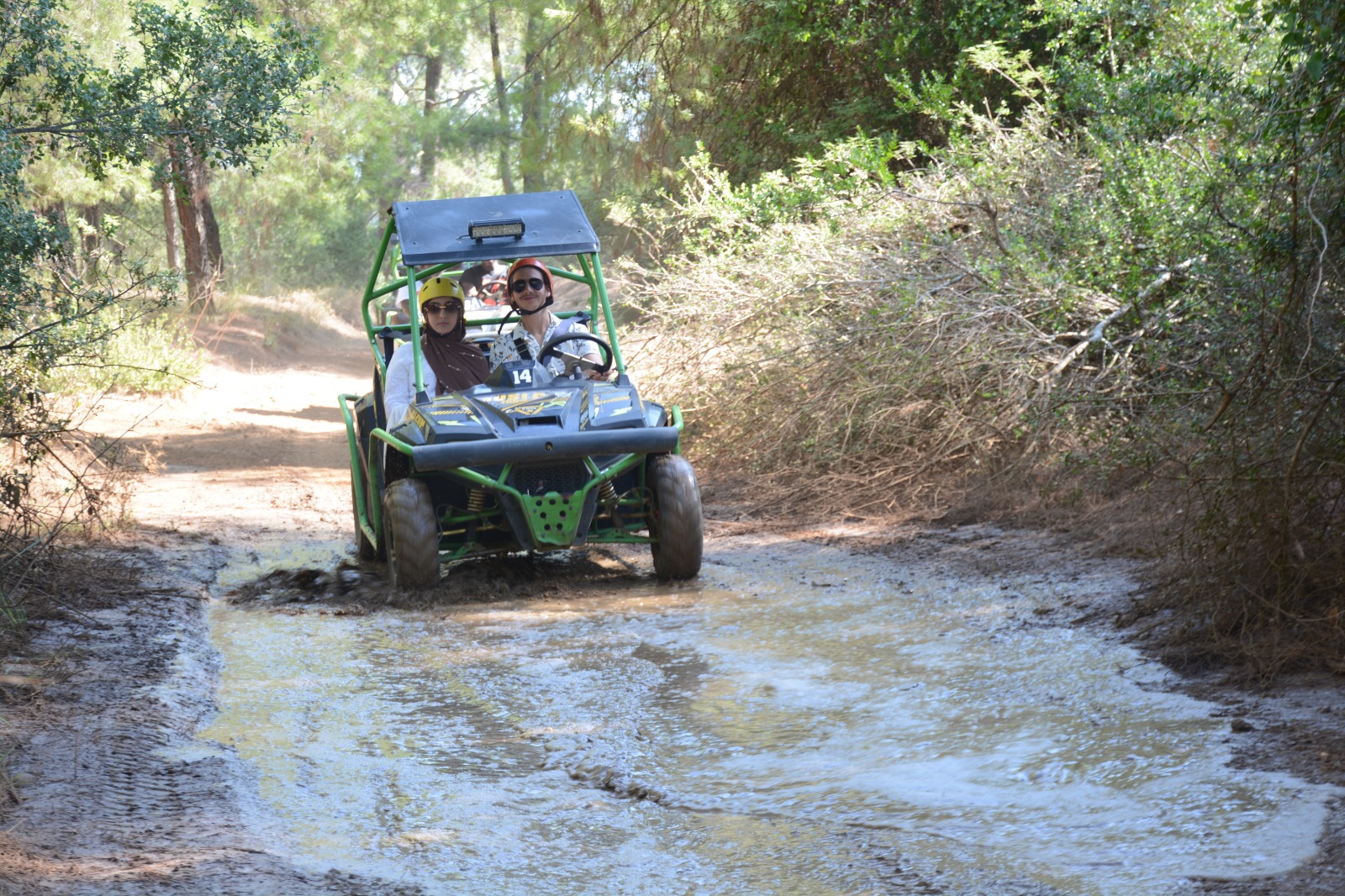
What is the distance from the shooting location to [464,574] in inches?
288

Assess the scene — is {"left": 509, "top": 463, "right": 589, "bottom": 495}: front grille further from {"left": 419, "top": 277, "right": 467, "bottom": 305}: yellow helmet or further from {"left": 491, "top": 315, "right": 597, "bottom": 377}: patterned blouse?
{"left": 419, "top": 277, "right": 467, "bottom": 305}: yellow helmet

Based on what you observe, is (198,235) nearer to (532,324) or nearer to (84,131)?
(84,131)

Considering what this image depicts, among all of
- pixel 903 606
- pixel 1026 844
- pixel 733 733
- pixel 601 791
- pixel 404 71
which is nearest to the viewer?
pixel 1026 844

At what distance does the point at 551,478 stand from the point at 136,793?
10.2ft

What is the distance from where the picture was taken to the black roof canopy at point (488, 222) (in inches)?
285

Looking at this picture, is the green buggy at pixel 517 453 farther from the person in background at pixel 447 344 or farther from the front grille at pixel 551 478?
the person in background at pixel 447 344

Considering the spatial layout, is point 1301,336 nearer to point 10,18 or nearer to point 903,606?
point 903,606

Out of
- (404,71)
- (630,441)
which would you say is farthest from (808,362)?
(404,71)

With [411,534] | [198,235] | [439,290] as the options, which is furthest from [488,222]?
[198,235]

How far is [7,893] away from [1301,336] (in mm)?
4689

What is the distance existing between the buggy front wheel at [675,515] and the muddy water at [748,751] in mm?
296

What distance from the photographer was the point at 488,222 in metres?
7.40

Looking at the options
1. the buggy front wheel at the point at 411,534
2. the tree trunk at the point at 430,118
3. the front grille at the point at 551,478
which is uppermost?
the tree trunk at the point at 430,118

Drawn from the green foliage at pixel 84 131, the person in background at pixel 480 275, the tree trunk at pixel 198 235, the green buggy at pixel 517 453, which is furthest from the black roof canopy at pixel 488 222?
the tree trunk at pixel 198 235
